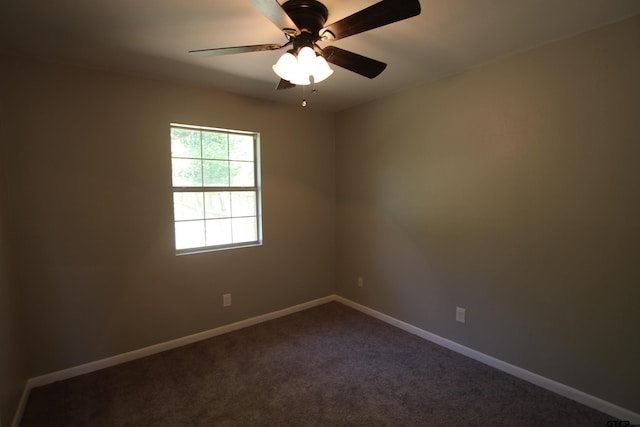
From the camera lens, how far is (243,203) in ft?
10.7

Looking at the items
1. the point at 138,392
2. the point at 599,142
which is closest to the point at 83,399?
the point at 138,392

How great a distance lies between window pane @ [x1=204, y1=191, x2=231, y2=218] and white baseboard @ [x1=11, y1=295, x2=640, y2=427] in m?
1.13

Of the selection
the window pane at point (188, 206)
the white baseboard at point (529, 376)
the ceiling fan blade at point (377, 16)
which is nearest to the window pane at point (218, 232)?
the window pane at point (188, 206)

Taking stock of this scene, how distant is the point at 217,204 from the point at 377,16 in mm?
2330

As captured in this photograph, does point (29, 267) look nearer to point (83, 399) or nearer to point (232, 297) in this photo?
point (83, 399)

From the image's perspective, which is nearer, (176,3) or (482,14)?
(176,3)

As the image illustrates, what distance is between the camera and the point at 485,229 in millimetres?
2480

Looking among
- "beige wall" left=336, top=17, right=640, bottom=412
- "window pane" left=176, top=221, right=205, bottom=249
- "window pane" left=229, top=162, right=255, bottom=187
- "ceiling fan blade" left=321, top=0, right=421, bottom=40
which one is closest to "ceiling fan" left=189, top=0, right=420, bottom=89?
"ceiling fan blade" left=321, top=0, right=421, bottom=40

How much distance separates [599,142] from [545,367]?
1.57m

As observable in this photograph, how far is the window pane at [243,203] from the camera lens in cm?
321

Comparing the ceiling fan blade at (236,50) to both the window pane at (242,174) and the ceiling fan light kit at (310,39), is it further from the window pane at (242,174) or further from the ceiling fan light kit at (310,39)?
the window pane at (242,174)

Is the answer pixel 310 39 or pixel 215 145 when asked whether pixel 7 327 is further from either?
pixel 310 39

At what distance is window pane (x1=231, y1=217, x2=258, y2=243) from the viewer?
323 centimetres

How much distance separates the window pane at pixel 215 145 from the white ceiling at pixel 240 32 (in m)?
0.60
